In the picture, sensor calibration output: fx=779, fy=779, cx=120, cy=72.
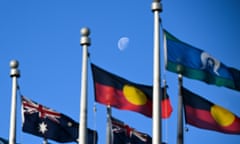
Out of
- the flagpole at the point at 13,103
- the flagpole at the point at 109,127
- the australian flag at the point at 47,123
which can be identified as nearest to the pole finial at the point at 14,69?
the flagpole at the point at 13,103

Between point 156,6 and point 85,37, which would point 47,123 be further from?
point 156,6

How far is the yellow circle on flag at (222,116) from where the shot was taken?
1135 inches

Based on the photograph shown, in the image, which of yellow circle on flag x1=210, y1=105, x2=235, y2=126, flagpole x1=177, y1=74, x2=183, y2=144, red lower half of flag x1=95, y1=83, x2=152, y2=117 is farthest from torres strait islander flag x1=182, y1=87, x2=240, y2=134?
red lower half of flag x1=95, y1=83, x2=152, y2=117

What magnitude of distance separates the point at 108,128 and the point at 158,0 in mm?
5276

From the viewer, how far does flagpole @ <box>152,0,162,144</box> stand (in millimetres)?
25094

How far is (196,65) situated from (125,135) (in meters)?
4.30

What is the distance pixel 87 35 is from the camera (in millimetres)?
28828

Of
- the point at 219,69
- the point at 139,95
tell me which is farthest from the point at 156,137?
the point at 219,69

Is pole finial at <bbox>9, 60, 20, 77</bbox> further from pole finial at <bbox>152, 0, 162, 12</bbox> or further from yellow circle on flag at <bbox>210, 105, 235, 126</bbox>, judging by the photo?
yellow circle on flag at <bbox>210, 105, 235, 126</bbox>

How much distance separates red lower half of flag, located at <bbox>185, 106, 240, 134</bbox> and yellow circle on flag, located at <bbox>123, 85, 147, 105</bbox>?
5.38ft

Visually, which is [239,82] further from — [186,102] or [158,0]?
[158,0]

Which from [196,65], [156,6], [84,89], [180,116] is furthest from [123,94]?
[156,6]

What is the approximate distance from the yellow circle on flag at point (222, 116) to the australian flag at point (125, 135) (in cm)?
369

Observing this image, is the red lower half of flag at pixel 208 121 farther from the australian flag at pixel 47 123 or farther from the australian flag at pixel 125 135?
the australian flag at pixel 47 123
